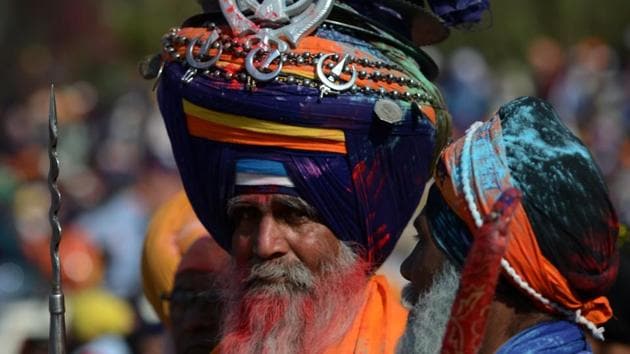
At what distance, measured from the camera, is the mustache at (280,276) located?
4.34m

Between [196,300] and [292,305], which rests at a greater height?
[292,305]

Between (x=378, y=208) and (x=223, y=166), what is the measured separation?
0.45m

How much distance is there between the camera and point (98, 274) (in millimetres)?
10109

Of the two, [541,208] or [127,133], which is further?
[127,133]

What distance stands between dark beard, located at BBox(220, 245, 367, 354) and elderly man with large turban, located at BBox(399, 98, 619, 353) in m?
0.81

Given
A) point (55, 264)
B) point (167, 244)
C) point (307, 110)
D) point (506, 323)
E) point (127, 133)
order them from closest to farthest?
1. point (506, 323)
2. point (55, 264)
3. point (307, 110)
4. point (167, 244)
5. point (127, 133)

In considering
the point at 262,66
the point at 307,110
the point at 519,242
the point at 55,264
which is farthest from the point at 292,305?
the point at 519,242

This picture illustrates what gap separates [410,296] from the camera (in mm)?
3742

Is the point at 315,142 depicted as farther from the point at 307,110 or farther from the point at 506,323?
the point at 506,323

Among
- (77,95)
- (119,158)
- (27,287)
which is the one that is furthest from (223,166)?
(77,95)

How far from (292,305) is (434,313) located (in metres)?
0.90

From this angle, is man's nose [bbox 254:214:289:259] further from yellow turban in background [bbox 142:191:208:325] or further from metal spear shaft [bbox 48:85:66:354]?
yellow turban in background [bbox 142:191:208:325]

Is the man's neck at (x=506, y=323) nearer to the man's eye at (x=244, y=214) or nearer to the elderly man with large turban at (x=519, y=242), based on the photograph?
the elderly man with large turban at (x=519, y=242)

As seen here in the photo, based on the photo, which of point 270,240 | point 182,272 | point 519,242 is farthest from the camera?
point 182,272
